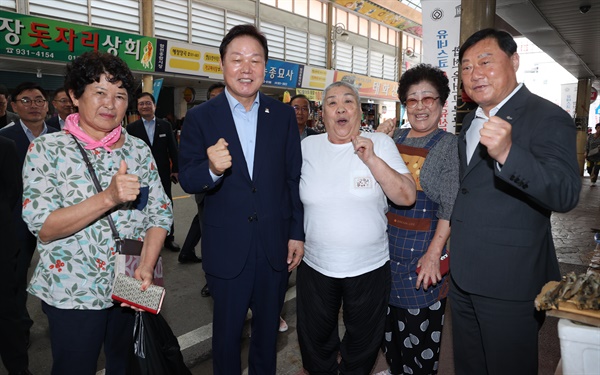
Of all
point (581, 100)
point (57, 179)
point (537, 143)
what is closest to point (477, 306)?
point (537, 143)

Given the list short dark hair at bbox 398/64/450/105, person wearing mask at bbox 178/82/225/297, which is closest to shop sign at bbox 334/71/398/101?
person wearing mask at bbox 178/82/225/297

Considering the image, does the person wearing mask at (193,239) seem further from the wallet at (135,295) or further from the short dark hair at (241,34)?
the wallet at (135,295)

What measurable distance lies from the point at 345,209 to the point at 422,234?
511 millimetres

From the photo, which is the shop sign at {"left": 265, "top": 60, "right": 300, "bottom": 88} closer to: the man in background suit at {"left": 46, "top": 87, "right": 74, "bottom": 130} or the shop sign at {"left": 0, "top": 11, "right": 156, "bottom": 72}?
the shop sign at {"left": 0, "top": 11, "right": 156, "bottom": 72}

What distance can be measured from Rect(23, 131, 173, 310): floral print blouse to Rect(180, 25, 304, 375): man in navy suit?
428 mm

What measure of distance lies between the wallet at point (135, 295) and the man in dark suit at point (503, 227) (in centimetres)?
138

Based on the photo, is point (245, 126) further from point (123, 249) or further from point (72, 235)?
point (72, 235)

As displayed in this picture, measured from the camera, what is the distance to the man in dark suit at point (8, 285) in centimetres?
228

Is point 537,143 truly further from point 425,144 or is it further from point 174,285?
point 174,285

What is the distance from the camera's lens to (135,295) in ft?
5.47

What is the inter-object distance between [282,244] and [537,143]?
1278 mm

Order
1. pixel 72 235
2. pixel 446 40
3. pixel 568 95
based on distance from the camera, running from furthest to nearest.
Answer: pixel 568 95 < pixel 446 40 < pixel 72 235

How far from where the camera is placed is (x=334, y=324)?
2.41 meters

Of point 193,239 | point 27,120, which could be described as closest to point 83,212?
point 27,120
